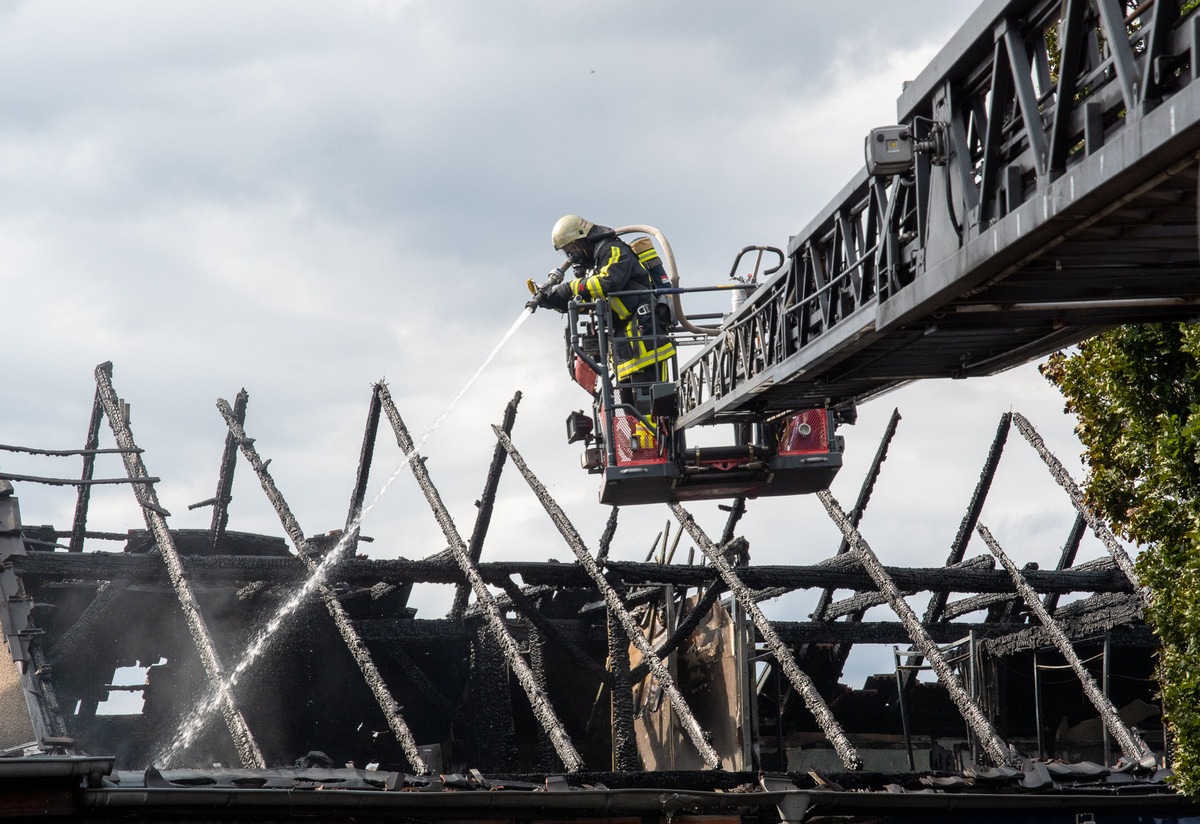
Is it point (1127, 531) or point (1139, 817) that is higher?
point (1127, 531)

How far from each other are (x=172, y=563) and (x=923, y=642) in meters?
8.05

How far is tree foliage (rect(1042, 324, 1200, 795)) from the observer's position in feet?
31.0

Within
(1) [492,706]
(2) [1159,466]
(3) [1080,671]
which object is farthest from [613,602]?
(2) [1159,466]

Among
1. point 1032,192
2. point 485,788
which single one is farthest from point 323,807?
point 1032,192

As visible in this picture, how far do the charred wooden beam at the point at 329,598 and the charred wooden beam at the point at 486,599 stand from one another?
123cm

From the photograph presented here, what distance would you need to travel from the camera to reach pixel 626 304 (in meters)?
13.1

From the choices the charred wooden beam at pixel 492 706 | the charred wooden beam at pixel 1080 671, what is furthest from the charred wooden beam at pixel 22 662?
the charred wooden beam at pixel 1080 671

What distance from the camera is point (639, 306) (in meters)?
13.1

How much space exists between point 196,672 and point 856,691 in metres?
9.93

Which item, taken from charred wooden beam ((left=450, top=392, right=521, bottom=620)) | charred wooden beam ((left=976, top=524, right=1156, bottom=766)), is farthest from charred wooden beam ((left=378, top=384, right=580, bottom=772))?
charred wooden beam ((left=976, top=524, right=1156, bottom=766))

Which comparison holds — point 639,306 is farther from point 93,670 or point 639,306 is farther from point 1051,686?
point 1051,686

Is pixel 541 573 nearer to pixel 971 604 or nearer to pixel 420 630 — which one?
pixel 420 630

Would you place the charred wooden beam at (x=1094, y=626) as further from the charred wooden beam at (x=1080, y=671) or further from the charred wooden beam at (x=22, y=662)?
the charred wooden beam at (x=22, y=662)

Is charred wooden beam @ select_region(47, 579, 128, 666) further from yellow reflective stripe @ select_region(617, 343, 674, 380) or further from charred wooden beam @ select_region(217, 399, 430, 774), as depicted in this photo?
yellow reflective stripe @ select_region(617, 343, 674, 380)
